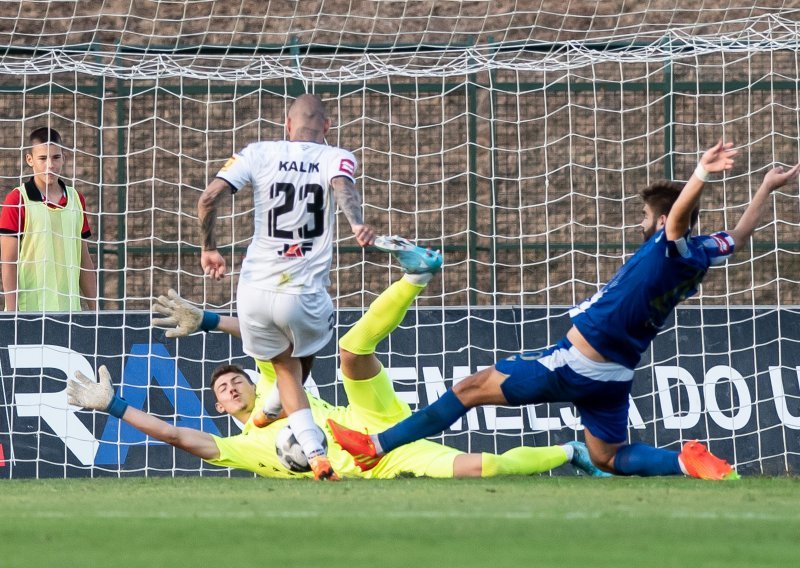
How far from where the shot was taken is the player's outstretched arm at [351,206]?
5934 millimetres

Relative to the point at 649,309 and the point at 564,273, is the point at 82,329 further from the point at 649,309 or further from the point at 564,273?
the point at 564,273

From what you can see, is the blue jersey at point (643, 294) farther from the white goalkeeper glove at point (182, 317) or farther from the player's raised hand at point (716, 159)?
the white goalkeeper glove at point (182, 317)

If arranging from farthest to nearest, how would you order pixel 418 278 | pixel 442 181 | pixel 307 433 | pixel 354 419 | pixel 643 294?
pixel 442 181 → pixel 354 419 → pixel 418 278 → pixel 307 433 → pixel 643 294

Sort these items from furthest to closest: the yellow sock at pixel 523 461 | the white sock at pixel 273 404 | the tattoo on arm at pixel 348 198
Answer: the white sock at pixel 273 404 < the yellow sock at pixel 523 461 < the tattoo on arm at pixel 348 198

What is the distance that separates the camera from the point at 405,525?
412 cm

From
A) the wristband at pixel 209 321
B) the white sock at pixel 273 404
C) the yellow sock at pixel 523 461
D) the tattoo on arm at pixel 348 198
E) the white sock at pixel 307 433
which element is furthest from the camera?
the wristband at pixel 209 321

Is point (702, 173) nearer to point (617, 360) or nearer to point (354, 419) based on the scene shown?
point (617, 360)

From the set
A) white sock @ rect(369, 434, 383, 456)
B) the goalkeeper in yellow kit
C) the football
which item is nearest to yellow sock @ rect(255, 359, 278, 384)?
the goalkeeper in yellow kit

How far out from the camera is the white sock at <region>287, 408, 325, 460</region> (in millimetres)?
6277

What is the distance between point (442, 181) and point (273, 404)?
8.81ft

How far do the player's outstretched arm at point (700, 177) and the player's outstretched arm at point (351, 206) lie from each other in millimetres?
1303

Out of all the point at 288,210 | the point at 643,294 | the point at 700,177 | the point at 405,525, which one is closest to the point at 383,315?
the point at 288,210

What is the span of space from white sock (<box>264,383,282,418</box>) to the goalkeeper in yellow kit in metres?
0.11

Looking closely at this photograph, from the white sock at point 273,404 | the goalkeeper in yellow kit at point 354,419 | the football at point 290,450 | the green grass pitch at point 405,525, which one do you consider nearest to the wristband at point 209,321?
the goalkeeper in yellow kit at point 354,419
